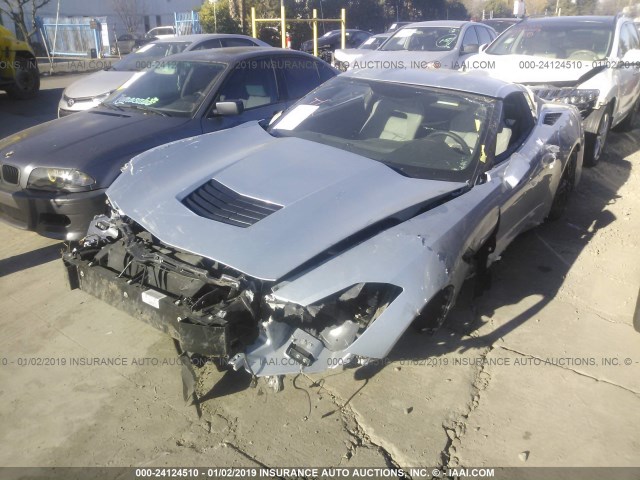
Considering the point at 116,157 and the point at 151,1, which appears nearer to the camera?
the point at 116,157

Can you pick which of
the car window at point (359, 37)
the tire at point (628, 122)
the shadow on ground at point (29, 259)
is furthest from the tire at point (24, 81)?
the car window at point (359, 37)

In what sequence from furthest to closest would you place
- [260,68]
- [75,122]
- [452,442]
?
1. [260,68]
2. [75,122]
3. [452,442]

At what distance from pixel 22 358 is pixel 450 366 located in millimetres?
2604

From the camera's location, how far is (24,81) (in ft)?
38.3

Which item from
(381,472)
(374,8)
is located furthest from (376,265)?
(374,8)

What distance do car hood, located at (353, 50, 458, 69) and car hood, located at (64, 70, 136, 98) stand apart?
14.5 ft

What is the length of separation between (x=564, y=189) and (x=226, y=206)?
3.69 metres

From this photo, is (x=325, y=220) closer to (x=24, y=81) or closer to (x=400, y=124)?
(x=400, y=124)

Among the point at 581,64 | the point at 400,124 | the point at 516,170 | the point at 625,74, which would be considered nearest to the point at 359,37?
the point at 625,74

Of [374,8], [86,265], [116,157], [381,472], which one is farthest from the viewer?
[374,8]

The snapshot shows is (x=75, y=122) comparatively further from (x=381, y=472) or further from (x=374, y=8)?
(x=374, y=8)

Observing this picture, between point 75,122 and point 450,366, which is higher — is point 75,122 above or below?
above

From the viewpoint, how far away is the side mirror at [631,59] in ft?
23.5

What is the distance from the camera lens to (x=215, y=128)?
5250 mm
